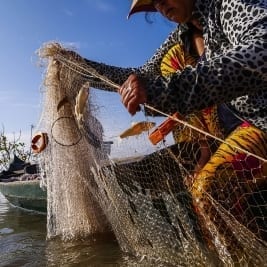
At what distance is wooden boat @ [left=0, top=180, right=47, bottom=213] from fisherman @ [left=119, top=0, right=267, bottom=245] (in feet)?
19.7

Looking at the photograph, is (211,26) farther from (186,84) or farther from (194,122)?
(194,122)

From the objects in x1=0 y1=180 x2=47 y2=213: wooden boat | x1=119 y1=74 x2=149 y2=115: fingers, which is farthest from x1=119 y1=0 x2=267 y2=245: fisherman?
x1=0 y1=180 x2=47 y2=213: wooden boat

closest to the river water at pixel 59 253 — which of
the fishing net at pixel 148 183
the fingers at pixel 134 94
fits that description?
the fishing net at pixel 148 183

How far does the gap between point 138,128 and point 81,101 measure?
100 cm

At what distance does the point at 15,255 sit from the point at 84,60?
2293mm

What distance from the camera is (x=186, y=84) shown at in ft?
6.01

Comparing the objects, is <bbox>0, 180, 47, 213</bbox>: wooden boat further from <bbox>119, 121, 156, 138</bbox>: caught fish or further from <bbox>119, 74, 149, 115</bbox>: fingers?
<bbox>119, 74, 149, 115</bbox>: fingers

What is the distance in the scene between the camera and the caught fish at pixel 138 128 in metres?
2.94

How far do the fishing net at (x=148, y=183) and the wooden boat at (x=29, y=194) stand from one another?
3.52 m

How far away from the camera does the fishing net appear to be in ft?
8.09

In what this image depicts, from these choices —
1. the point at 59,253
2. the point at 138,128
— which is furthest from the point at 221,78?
the point at 59,253

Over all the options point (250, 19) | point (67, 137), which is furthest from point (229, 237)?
point (67, 137)

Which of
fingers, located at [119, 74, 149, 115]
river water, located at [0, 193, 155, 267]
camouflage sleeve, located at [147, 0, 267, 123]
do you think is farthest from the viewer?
river water, located at [0, 193, 155, 267]

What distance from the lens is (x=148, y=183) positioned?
3.59 meters
